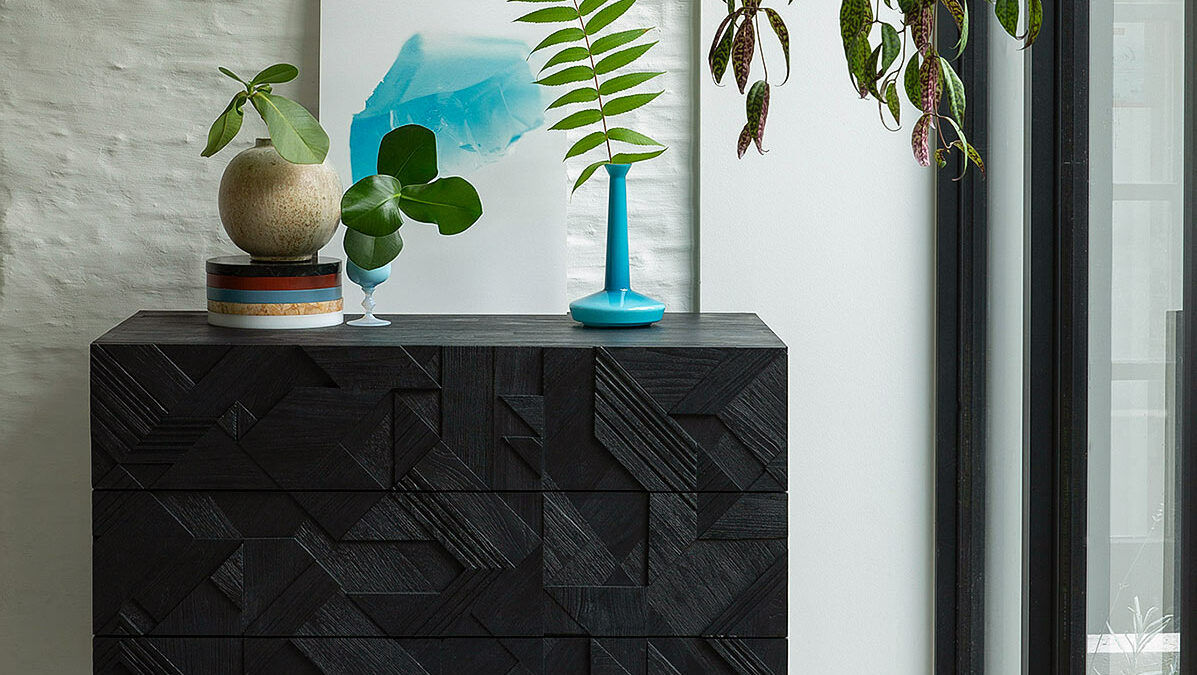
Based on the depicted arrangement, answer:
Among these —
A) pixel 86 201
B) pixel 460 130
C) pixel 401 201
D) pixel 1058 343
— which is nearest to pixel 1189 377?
pixel 1058 343

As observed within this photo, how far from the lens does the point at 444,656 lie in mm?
1599

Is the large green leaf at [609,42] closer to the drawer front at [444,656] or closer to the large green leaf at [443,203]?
the large green leaf at [443,203]

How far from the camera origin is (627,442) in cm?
157

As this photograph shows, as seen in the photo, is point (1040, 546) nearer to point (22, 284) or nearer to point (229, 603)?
point (229, 603)

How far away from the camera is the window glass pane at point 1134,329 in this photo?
53.1 inches

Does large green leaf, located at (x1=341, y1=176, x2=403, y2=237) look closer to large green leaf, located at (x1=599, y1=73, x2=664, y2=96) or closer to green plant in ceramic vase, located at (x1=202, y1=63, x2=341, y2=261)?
green plant in ceramic vase, located at (x1=202, y1=63, x2=341, y2=261)

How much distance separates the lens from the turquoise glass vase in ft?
5.78

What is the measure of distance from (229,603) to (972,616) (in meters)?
1.27

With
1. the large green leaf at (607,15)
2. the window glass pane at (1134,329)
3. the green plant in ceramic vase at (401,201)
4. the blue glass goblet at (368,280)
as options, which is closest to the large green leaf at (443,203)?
the green plant in ceramic vase at (401,201)

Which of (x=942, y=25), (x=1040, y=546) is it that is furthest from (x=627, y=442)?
(x=942, y=25)

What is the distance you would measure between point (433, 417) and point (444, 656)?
34 centimetres

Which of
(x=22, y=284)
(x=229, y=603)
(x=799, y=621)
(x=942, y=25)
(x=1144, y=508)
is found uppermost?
(x=942, y=25)

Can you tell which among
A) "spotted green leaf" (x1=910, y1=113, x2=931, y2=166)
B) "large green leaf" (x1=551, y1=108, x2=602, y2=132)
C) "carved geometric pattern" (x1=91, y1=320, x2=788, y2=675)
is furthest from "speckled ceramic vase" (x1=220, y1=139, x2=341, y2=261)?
"spotted green leaf" (x1=910, y1=113, x2=931, y2=166)

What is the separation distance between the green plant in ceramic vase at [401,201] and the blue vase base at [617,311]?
22 centimetres
